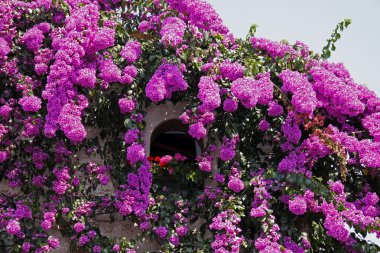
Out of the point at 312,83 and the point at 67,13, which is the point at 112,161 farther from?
the point at 312,83

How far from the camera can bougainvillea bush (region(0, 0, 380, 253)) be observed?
5668mm

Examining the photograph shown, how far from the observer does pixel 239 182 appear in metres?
5.86

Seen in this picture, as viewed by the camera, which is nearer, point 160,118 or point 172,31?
point 172,31

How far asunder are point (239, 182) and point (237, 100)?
0.96 metres

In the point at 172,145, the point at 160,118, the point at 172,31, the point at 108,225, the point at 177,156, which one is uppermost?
the point at 172,145

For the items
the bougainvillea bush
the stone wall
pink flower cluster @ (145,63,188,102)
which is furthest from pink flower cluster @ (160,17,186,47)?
the stone wall

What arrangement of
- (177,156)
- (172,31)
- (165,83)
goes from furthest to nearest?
(177,156) → (172,31) → (165,83)

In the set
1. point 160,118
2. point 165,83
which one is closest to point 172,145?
point 160,118

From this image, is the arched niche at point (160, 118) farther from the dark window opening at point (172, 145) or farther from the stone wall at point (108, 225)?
the dark window opening at point (172, 145)

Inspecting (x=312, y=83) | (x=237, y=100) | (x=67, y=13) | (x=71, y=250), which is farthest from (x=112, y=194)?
(x=312, y=83)

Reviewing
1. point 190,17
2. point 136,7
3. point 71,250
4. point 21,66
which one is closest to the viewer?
point 71,250

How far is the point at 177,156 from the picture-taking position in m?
6.36

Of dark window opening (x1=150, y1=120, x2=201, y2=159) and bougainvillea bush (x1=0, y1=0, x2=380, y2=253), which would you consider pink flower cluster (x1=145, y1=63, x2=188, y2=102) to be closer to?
bougainvillea bush (x1=0, y1=0, x2=380, y2=253)

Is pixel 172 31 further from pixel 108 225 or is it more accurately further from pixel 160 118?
pixel 108 225
